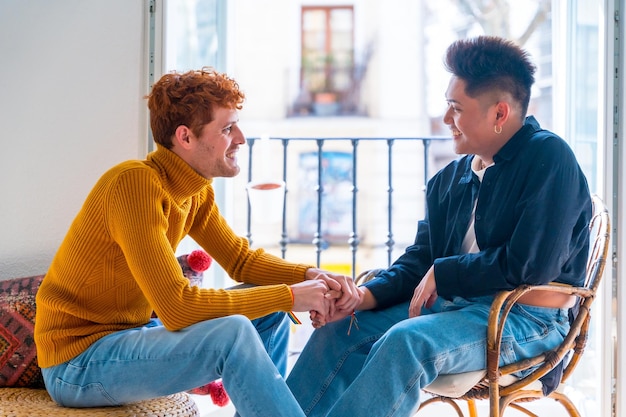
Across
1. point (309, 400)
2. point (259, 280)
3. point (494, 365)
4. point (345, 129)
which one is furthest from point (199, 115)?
point (345, 129)

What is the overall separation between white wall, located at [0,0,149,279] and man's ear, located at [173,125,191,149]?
697 mm

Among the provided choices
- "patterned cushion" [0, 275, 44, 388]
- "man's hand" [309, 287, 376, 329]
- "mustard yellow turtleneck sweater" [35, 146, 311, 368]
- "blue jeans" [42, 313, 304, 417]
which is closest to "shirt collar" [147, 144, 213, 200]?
"mustard yellow turtleneck sweater" [35, 146, 311, 368]

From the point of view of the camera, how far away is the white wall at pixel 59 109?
2350 millimetres

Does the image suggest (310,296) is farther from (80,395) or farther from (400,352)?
(80,395)

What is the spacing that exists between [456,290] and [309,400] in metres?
0.50

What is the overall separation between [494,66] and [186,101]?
811 millimetres

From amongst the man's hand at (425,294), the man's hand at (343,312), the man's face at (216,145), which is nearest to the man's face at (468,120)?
the man's hand at (425,294)

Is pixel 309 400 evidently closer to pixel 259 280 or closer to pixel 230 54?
pixel 259 280

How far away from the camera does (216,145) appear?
1.83 meters

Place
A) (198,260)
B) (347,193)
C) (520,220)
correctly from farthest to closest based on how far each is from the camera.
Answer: (347,193), (198,260), (520,220)

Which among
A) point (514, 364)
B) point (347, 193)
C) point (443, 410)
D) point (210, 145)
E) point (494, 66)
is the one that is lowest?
point (443, 410)

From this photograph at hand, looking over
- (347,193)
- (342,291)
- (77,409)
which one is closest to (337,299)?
(342,291)

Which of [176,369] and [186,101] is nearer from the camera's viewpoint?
[176,369]

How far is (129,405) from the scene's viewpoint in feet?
5.57
